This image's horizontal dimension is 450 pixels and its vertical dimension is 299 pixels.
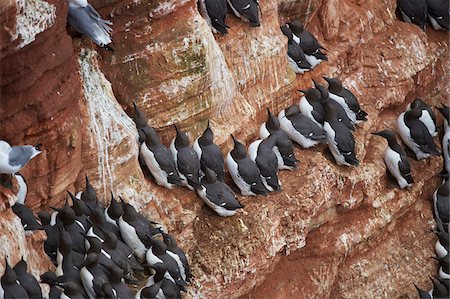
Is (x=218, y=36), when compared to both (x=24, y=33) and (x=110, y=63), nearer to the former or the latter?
(x=110, y=63)

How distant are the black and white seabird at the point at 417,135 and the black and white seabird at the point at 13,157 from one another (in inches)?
270

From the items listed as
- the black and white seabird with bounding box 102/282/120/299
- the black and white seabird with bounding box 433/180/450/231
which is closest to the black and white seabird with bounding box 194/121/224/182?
the black and white seabird with bounding box 102/282/120/299

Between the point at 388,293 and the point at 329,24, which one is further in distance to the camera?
the point at 329,24

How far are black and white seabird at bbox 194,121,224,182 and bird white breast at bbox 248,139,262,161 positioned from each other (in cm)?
57

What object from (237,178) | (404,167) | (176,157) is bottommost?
(404,167)

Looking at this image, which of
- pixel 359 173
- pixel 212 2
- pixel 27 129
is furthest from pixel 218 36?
pixel 27 129

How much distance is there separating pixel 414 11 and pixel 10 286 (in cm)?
941

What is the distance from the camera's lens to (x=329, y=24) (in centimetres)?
1673

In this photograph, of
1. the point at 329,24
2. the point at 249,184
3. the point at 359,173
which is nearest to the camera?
the point at 249,184

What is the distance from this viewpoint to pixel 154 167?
43.4ft

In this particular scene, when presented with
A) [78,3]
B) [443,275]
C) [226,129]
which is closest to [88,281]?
[78,3]

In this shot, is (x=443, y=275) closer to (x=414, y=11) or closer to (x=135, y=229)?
(x=414, y=11)

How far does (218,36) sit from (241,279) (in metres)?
3.17

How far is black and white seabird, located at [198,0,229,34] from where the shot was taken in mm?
14289
